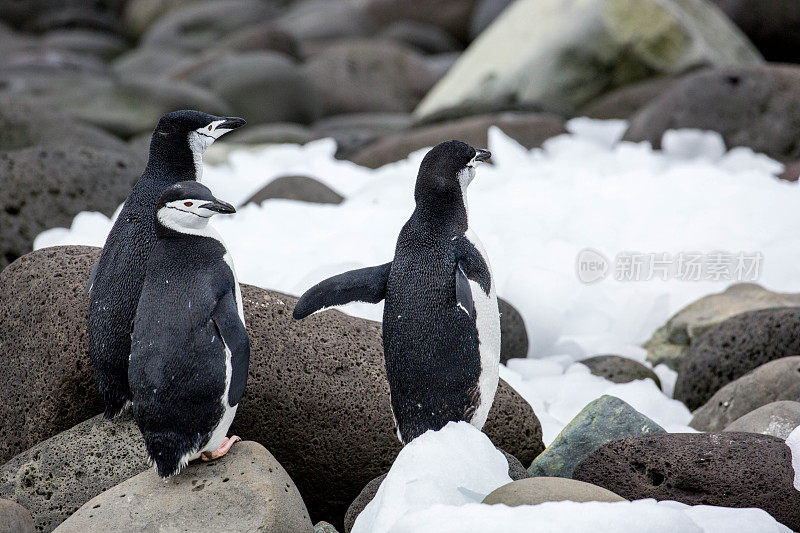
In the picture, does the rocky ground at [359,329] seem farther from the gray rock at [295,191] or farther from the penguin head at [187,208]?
the penguin head at [187,208]

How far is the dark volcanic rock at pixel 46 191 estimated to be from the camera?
5586mm

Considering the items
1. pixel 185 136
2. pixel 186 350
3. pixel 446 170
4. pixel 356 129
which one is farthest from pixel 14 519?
pixel 356 129

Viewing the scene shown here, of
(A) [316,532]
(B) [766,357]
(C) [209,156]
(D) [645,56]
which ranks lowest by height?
(C) [209,156]

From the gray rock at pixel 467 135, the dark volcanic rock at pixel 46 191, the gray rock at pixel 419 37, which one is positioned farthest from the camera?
the gray rock at pixel 419 37

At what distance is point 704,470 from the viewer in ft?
10.3

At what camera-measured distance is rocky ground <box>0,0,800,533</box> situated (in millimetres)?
3129

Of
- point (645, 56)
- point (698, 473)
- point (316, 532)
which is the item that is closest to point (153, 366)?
point (316, 532)

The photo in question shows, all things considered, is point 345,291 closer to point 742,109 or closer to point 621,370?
point 621,370

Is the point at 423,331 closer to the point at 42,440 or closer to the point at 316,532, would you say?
the point at 316,532

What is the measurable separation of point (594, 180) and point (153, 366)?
205 inches

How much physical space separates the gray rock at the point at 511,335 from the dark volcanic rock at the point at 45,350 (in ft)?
7.36

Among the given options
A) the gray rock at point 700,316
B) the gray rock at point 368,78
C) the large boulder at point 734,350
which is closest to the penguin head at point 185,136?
the large boulder at point 734,350

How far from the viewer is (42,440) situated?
3637 mm

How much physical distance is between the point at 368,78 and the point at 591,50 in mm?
4464
